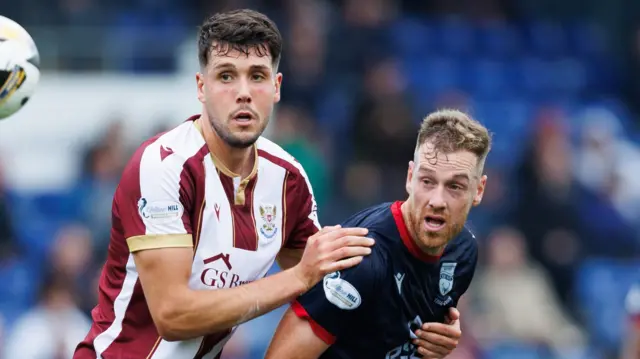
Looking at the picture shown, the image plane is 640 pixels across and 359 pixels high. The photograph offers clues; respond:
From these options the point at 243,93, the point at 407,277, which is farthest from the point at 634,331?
the point at 243,93

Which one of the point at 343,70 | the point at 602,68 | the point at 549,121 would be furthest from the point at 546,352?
the point at 602,68

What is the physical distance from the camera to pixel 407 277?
5.05 m

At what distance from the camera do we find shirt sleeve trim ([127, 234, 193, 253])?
478 centimetres

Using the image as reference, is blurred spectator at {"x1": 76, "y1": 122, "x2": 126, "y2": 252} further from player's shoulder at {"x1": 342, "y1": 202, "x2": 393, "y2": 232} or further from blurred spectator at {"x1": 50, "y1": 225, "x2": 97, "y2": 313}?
player's shoulder at {"x1": 342, "y1": 202, "x2": 393, "y2": 232}

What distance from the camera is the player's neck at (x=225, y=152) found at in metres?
5.06

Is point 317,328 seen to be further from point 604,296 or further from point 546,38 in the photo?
point 546,38

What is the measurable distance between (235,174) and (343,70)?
7.55 metres

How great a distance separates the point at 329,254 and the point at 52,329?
500 cm

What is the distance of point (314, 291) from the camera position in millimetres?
4875

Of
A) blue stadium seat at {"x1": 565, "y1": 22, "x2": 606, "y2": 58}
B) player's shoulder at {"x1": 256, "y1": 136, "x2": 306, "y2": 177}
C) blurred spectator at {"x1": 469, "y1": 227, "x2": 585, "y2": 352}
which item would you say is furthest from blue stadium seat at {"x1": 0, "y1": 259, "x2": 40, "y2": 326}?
blue stadium seat at {"x1": 565, "y1": 22, "x2": 606, "y2": 58}

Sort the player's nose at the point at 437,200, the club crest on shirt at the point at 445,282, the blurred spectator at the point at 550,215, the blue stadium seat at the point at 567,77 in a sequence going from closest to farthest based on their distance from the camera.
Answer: the player's nose at the point at 437,200, the club crest on shirt at the point at 445,282, the blurred spectator at the point at 550,215, the blue stadium seat at the point at 567,77

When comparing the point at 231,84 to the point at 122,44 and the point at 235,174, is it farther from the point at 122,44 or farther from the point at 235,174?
the point at 122,44

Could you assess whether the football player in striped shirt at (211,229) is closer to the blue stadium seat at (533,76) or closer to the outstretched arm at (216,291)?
the outstretched arm at (216,291)

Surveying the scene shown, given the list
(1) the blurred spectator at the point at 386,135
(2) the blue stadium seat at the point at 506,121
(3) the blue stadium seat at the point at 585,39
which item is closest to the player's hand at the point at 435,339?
(1) the blurred spectator at the point at 386,135
